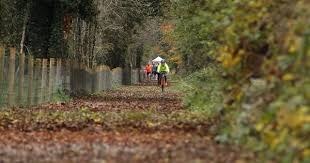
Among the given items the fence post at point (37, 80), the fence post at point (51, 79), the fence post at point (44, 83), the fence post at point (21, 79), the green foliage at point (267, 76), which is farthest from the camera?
the fence post at point (51, 79)

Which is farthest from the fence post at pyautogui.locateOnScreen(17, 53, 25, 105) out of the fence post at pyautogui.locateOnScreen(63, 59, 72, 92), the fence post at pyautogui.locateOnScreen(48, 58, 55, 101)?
the fence post at pyautogui.locateOnScreen(63, 59, 72, 92)

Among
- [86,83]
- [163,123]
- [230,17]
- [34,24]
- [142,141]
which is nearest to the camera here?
[142,141]

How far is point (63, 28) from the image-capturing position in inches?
1177

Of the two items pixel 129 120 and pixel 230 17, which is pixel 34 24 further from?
pixel 230 17

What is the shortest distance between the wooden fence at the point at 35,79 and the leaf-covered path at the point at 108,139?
3.03 metres

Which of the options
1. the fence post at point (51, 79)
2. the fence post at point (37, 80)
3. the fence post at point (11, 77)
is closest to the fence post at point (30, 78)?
the fence post at point (37, 80)

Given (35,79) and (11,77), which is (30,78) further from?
(11,77)

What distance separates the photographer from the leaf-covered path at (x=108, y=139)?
27.8ft

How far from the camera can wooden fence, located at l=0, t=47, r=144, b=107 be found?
19.0m

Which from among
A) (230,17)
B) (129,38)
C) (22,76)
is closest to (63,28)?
(22,76)

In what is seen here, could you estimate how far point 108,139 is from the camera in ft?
35.4

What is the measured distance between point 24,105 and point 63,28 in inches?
386

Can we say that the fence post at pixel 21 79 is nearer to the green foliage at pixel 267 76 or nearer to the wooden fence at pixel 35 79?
the wooden fence at pixel 35 79

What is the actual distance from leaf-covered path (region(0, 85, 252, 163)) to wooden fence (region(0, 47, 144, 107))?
3.03m
